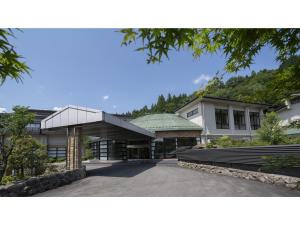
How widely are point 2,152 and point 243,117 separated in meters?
20.2

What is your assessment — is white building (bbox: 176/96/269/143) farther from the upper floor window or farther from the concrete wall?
the upper floor window

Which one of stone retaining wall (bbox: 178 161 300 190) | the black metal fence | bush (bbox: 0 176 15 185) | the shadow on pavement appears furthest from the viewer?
the shadow on pavement

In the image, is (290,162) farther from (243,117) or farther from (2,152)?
(243,117)

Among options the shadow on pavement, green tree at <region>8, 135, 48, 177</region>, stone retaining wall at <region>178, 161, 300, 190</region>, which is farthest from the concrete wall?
green tree at <region>8, 135, 48, 177</region>

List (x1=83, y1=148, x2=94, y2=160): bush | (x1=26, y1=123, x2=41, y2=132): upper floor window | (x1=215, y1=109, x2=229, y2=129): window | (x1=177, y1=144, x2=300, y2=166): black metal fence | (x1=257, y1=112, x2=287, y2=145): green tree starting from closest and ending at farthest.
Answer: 1. (x1=177, y1=144, x2=300, y2=166): black metal fence
2. (x1=26, y1=123, x2=41, y2=132): upper floor window
3. (x1=257, y1=112, x2=287, y2=145): green tree
4. (x1=215, y1=109, x2=229, y2=129): window
5. (x1=83, y1=148, x2=94, y2=160): bush

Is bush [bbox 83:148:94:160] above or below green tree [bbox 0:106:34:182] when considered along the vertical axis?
below

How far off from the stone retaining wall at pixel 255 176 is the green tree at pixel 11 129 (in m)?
9.17

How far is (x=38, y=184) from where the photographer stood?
6.57 meters

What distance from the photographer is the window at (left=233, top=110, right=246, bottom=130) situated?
19.5m

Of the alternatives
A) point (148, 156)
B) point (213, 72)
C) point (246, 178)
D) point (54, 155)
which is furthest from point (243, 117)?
point (54, 155)

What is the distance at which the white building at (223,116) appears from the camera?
1767 centimetres

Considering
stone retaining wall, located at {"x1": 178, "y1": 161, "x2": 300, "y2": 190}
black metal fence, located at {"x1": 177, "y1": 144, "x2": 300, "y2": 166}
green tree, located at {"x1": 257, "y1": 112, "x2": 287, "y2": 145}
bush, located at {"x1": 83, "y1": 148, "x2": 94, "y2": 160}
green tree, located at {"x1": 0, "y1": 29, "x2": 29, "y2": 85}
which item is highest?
green tree, located at {"x1": 0, "y1": 29, "x2": 29, "y2": 85}

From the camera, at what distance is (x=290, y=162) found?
8.49ft

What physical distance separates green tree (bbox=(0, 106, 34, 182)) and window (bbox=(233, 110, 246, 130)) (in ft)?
59.4
